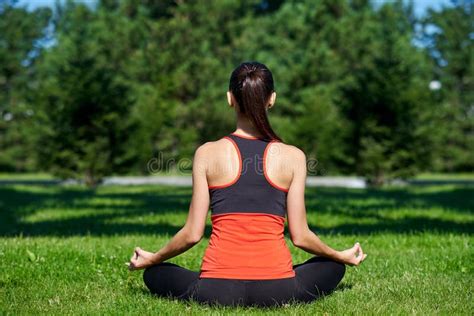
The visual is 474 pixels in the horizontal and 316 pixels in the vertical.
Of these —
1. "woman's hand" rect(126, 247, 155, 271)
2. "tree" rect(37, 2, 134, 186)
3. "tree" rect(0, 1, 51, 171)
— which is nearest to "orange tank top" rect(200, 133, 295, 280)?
"woman's hand" rect(126, 247, 155, 271)

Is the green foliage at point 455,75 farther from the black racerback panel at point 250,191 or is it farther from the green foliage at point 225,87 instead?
the black racerback panel at point 250,191

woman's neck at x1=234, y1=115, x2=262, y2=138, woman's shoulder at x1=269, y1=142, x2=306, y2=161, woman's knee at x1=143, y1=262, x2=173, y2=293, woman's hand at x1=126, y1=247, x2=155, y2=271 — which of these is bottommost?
woman's knee at x1=143, y1=262, x2=173, y2=293

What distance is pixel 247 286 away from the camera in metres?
4.18

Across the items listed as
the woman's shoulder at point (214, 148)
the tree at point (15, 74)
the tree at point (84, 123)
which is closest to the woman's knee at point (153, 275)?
the woman's shoulder at point (214, 148)

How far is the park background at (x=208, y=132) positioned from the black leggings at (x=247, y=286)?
121 mm

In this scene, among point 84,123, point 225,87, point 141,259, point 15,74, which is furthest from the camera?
point 15,74

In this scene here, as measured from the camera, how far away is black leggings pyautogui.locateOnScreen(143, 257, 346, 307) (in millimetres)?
4195

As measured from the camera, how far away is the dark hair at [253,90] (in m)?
4.09

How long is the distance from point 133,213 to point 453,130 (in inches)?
1471

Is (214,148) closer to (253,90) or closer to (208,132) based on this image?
(253,90)

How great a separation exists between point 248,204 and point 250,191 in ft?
0.26

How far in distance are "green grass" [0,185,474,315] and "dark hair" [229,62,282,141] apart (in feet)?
3.97

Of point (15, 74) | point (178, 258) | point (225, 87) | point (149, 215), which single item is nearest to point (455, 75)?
point (225, 87)

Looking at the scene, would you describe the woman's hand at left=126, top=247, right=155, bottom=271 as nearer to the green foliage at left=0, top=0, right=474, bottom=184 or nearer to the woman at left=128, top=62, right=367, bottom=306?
the woman at left=128, top=62, right=367, bottom=306
